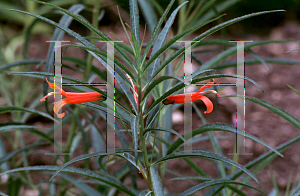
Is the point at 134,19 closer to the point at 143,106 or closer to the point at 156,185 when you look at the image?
the point at 143,106

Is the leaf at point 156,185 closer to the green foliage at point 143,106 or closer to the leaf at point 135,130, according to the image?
the green foliage at point 143,106

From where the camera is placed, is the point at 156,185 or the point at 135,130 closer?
the point at 135,130

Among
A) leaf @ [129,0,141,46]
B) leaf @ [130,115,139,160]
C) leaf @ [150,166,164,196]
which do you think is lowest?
leaf @ [150,166,164,196]

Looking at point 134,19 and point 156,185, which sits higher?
point 134,19

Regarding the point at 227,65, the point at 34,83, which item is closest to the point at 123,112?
the point at 227,65

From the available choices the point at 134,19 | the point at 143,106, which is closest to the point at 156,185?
the point at 143,106

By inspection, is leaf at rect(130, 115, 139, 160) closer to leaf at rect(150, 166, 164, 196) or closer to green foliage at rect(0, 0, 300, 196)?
green foliage at rect(0, 0, 300, 196)

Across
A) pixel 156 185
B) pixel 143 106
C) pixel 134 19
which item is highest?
pixel 134 19

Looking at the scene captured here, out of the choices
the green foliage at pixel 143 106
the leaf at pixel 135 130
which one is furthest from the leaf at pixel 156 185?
the leaf at pixel 135 130

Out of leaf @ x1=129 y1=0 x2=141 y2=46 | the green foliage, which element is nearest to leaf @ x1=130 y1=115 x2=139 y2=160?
the green foliage

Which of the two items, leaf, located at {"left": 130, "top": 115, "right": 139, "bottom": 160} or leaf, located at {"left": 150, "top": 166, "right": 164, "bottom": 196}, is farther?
leaf, located at {"left": 150, "top": 166, "right": 164, "bottom": 196}

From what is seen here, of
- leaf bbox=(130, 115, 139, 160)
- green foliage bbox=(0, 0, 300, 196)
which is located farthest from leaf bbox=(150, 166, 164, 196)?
leaf bbox=(130, 115, 139, 160)

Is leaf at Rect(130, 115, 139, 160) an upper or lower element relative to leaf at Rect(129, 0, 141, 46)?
lower

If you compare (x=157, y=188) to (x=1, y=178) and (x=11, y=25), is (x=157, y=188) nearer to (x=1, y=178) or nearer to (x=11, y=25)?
(x=1, y=178)
